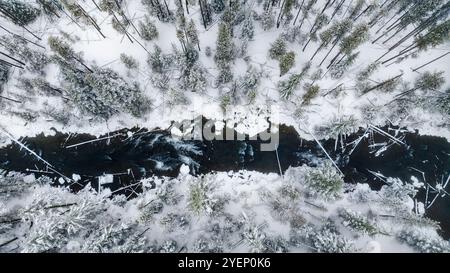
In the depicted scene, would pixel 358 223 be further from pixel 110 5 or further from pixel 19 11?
pixel 19 11

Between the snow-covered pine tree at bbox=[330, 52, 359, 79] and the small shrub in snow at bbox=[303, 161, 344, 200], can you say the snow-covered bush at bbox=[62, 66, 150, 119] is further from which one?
the snow-covered pine tree at bbox=[330, 52, 359, 79]

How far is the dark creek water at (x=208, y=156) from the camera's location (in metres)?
25.3

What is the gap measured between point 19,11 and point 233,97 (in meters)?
18.2

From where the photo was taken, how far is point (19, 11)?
2502 cm

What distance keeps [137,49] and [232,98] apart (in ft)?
28.4

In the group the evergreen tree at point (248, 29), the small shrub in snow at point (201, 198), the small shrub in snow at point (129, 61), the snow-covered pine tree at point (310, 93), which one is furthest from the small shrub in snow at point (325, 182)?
the small shrub in snow at point (129, 61)

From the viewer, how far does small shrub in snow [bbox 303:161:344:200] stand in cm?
2294

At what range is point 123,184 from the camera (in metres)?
25.1

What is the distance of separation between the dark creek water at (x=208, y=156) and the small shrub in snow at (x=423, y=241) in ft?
10.5

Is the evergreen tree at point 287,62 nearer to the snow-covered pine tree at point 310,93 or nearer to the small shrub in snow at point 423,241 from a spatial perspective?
the snow-covered pine tree at point 310,93

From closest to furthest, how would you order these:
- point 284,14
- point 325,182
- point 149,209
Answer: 1. point 325,182
2. point 149,209
3. point 284,14

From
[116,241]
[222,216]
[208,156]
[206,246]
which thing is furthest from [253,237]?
[116,241]

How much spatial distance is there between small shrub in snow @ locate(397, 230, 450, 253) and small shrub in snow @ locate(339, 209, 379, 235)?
8.54 feet

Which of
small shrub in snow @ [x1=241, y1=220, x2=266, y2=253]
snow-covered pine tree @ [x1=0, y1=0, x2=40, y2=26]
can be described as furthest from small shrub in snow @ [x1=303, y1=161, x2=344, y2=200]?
snow-covered pine tree @ [x1=0, y1=0, x2=40, y2=26]
